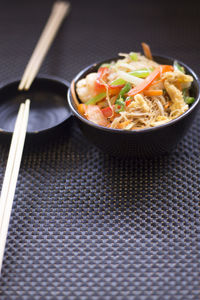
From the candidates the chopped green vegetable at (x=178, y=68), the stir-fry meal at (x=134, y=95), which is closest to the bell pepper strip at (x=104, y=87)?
the stir-fry meal at (x=134, y=95)

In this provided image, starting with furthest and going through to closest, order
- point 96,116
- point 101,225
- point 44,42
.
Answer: point 44,42, point 96,116, point 101,225

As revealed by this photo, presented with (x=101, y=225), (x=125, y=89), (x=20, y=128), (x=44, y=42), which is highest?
(x=125, y=89)

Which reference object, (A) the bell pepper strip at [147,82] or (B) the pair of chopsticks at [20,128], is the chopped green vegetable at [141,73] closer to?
(A) the bell pepper strip at [147,82]

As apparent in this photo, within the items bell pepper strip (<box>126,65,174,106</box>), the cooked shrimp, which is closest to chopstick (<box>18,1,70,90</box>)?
the cooked shrimp

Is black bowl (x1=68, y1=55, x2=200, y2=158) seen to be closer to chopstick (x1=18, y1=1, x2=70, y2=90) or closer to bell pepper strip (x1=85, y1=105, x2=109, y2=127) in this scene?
bell pepper strip (x1=85, y1=105, x2=109, y2=127)

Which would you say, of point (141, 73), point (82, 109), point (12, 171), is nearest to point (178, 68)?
point (141, 73)

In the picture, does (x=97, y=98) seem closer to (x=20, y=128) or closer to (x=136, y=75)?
(x=136, y=75)

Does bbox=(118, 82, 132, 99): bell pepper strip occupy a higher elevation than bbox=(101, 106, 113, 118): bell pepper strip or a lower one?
higher
